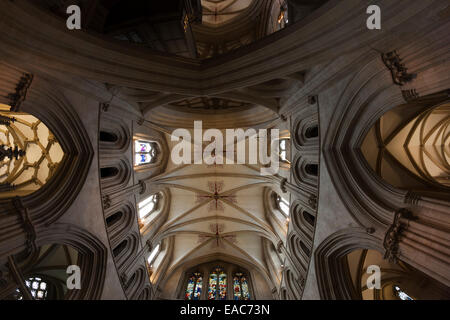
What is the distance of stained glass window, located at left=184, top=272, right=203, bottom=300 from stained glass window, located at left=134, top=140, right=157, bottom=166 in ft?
29.8

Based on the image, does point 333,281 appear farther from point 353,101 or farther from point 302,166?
point 353,101

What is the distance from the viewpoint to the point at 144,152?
32.4 feet

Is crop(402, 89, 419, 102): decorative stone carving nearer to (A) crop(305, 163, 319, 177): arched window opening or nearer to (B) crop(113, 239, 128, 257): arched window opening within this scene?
(A) crop(305, 163, 319, 177): arched window opening

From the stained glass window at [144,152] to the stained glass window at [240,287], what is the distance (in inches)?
392

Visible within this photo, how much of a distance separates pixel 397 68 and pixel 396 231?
320cm

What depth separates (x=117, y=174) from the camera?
7.50m

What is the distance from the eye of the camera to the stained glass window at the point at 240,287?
12094mm

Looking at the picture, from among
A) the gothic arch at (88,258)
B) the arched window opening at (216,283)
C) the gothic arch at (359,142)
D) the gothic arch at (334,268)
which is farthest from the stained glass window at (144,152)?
the arched window opening at (216,283)

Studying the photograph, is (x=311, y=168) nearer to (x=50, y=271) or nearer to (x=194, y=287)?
(x=194, y=287)

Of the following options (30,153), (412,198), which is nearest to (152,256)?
(30,153)

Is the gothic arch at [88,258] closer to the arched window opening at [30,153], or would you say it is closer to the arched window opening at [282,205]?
the arched window opening at [30,153]

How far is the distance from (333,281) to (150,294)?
9.26m


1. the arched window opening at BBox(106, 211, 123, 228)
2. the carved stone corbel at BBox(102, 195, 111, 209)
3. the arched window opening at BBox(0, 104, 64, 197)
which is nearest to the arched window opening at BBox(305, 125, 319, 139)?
the carved stone corbel at BBox(102, 195, 111, 209)

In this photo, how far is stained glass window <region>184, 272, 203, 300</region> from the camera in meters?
12.3
